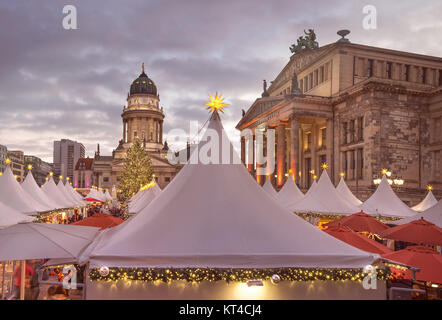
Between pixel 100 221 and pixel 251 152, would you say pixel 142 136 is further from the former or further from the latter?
pixel 100 221

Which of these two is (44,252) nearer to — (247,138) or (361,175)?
(361,175)

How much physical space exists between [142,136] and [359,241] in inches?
4047

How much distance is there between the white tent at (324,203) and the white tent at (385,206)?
851 mm

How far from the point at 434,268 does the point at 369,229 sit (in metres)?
6.05

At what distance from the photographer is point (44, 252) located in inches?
276

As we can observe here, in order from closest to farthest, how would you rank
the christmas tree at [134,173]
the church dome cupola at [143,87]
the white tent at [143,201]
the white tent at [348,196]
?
the white tent at [348,196] → the white tent at [143,201] → the christmas tree at [134,173] → the church dome cupola at [143,87]

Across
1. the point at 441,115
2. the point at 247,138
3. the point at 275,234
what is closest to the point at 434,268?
the point at 275,234

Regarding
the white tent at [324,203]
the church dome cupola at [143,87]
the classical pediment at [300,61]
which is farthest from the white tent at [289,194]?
the church dome cupola at [143,87]

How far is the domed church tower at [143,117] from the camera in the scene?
357 feet

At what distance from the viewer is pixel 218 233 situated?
6.86 metres

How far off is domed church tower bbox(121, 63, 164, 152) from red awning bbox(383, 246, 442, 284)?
329ft

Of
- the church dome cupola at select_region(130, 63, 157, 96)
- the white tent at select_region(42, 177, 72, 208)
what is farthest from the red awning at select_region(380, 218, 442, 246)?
the church dome cupola at select_region(130, 63, 157, 96)

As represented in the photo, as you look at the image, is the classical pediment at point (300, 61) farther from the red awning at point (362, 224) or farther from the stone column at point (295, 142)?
the red awning at point (362, 224)

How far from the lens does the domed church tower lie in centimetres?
10883
